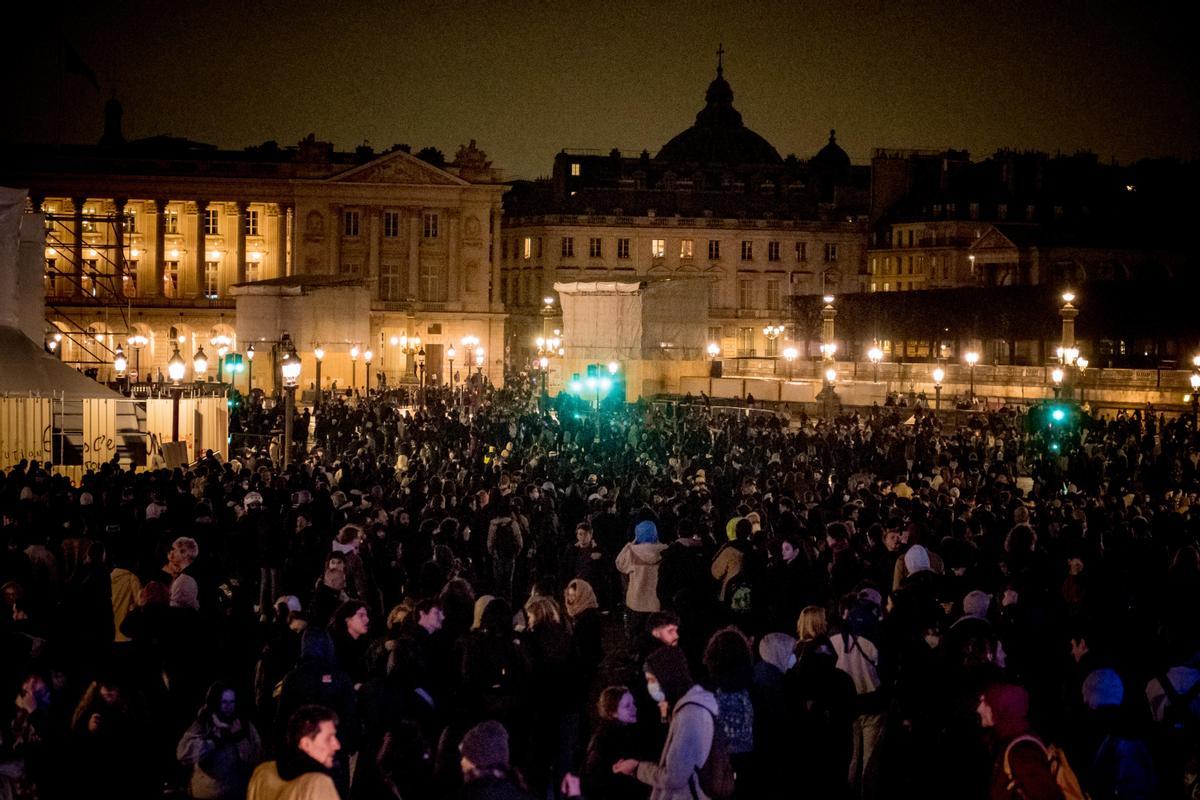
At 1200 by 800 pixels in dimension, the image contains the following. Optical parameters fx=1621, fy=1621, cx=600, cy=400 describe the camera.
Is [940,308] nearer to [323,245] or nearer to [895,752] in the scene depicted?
[323,245]

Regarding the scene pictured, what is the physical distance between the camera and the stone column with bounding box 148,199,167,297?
86812 mm

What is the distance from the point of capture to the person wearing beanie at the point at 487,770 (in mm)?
6457

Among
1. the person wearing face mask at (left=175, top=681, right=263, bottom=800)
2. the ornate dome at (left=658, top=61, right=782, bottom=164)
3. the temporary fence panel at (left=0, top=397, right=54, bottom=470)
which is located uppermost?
the ornate dome at (left=658, top=61, right=782, bottom=164)

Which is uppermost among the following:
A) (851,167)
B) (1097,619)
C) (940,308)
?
(851,167)

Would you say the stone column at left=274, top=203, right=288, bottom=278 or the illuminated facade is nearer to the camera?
the stone column at left=274, top=203, right=288, bottom=278

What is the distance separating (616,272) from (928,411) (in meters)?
67.1

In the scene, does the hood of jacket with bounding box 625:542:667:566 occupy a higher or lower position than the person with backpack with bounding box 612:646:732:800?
higher

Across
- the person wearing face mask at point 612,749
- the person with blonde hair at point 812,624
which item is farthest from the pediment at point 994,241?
the person wearing face mask at point 612,749

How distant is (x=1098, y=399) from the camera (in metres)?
42.4

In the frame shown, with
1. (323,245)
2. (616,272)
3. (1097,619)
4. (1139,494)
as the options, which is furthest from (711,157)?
(1097,619)

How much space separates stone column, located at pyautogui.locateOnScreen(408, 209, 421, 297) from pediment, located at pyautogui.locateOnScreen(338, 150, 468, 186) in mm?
1796

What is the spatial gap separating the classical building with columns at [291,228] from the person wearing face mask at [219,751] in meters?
77.1

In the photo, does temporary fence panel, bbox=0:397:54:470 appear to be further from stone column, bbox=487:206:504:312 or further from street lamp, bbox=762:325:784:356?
street lamp, bbox=762:325:784:356

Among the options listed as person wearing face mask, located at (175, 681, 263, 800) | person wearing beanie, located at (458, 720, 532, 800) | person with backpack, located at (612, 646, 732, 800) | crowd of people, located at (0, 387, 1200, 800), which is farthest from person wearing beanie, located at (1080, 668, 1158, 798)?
person wearing face mask, located at (175, 681, 263, 800)
